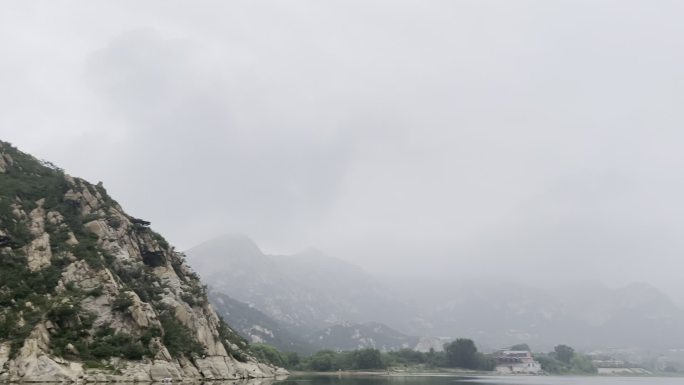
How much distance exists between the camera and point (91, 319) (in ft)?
310

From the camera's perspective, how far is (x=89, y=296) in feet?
322

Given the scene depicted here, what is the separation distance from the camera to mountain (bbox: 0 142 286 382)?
281ft

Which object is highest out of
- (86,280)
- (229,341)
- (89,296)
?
(86,280)

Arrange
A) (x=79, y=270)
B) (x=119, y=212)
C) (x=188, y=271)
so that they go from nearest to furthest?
(x=79, y=270) → (x=119, y=212) → (x=188, y=271)

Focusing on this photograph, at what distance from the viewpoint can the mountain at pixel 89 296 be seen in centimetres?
8569

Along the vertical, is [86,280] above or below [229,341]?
above

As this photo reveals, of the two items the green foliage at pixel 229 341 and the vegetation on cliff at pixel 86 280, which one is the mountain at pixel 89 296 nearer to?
the vegetation on cliff at pixel 86 280

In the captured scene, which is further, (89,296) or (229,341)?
(229,341)

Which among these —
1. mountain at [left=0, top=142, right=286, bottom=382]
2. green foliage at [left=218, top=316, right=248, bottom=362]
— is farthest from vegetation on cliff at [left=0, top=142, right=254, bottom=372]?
green foliage at [left=218, top=316, right=248, bottom=362]

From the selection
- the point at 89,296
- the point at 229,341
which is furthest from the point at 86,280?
the point at 229,341

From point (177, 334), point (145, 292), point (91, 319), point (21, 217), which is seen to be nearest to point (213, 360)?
point (177, 334)

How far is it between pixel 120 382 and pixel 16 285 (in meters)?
24.2

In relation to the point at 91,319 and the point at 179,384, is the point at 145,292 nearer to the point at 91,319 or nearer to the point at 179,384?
the point at 91,319

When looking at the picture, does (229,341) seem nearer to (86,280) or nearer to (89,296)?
(86,280)
